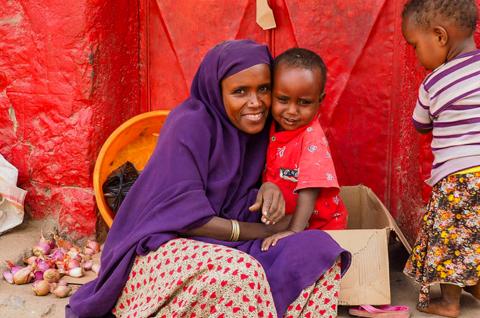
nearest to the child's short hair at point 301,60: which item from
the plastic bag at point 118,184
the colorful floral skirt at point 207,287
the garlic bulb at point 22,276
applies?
the colorful floral skirt at point 207,287

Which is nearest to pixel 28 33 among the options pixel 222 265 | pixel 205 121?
pixel 205 121

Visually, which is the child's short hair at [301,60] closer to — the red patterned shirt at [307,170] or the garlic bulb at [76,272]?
the red patterned shirt at [307,170]

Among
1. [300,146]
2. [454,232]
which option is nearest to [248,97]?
[300,146]

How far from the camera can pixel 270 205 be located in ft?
9.50

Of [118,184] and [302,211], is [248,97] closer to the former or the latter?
[302,211]

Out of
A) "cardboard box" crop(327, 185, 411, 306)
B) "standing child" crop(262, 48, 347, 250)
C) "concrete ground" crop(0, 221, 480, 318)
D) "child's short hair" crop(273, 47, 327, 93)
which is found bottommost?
"concrete ground" crop(0, 221, 480, 318)

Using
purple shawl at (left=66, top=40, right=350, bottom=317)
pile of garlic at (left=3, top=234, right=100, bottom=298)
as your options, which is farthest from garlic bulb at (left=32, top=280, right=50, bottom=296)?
purple shawl at (left=66, top=40, right=350, bottom=317)

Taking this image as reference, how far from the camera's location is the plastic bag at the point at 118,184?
3.94 metres

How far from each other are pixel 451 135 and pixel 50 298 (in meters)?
2.09

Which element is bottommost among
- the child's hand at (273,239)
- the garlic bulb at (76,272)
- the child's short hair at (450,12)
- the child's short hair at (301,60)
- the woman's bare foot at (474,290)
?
the garlic bulb at (76,272)

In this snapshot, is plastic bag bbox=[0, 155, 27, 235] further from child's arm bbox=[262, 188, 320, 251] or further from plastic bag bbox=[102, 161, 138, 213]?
child's arm bbox=[262, 188, 320, 251]

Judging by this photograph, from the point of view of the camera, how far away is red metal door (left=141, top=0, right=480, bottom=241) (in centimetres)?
382

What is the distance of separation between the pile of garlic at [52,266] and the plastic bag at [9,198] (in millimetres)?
211

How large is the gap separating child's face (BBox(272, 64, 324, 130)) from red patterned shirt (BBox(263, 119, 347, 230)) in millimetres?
60
